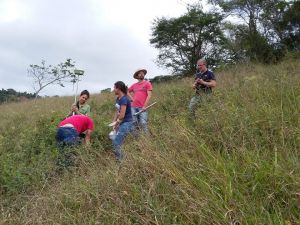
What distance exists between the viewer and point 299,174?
283 centimetres

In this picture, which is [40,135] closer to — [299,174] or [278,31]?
[299,174]

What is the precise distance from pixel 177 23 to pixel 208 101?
2092 cm

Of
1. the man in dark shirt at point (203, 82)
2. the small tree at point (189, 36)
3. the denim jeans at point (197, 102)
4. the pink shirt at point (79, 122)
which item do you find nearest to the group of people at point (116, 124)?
the pink shirt at point (79, 122)

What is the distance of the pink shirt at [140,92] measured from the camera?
281 inches

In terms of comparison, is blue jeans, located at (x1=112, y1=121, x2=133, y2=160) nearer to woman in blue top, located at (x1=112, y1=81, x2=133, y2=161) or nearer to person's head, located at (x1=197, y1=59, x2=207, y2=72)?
woman in blue top, located at (x1=112, y1=81, x2=133, y2=161)

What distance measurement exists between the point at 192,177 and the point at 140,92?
4.13m

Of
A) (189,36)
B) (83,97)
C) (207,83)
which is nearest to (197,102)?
(207,83)

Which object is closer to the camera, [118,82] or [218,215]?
[218,215]

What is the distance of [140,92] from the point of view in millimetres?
→ 7195

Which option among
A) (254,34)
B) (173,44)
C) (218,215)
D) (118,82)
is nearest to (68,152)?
(118,82)

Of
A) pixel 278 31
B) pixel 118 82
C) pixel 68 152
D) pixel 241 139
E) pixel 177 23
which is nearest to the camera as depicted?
pixel 241 139

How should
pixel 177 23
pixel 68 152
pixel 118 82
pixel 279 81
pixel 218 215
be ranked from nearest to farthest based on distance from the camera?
pixel 218 215, pixel 68 152, pixel 279 81, pixel 118 82, pixel 177 23

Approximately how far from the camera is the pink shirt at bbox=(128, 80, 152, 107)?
23.4ft

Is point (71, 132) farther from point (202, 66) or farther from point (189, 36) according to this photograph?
point (189, 36)
